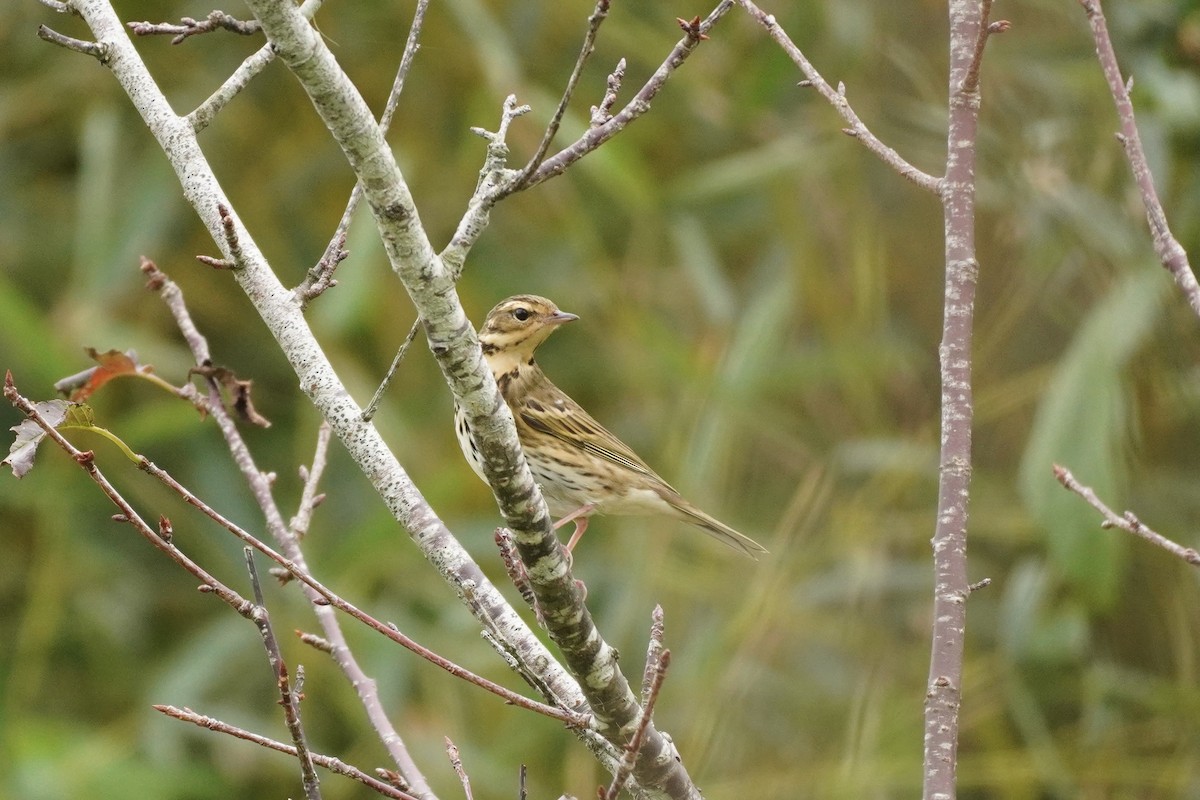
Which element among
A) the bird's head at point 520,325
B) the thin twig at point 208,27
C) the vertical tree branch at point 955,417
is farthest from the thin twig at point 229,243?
the bird's head at point 520,325

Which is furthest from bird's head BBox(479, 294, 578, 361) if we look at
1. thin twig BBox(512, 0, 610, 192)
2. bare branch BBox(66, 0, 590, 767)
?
thin twig BBox(512, 0, 610, 192)

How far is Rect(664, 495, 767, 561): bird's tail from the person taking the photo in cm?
445

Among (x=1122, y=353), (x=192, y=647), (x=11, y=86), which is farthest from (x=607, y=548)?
(x=11, y=86)

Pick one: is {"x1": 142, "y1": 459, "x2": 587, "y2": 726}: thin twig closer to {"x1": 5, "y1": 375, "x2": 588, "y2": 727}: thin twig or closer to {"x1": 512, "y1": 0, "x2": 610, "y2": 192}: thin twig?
{"x1": 5, "y1": 375, "x2": 588, "y2": 727}: thin twig

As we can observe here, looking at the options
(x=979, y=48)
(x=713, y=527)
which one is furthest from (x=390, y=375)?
(x=713, y=527)

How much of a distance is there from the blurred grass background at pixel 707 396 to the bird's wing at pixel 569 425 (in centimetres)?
120

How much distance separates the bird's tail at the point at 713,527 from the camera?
445 centimetres

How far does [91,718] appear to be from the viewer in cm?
673

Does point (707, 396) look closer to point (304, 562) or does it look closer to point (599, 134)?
point (304, 562)

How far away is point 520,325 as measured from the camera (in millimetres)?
4297

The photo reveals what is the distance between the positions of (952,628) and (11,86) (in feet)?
20.5

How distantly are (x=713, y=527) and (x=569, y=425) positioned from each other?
547 millimetres

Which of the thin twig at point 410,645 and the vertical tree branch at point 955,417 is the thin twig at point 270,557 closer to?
the thin twig at point 410,645

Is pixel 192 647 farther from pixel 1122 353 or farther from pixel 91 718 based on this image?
pixel 1122 353
